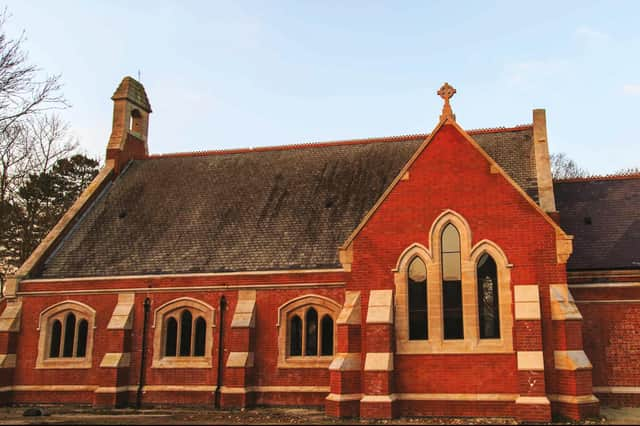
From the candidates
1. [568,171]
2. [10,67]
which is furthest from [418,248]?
[568,171]

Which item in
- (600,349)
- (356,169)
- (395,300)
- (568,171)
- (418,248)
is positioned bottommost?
(600,349)

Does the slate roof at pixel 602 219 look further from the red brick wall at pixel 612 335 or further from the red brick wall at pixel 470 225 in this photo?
the red brick wall at pixel 470 225

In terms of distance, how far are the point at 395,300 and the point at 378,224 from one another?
2431mm

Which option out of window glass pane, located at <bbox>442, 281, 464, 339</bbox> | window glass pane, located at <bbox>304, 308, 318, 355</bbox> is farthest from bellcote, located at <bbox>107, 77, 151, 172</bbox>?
window glass pane, located at <bbox>442, 281, 464, 339</bbox>

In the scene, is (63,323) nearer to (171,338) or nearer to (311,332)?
(171,338)

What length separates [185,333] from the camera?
74.0 ft

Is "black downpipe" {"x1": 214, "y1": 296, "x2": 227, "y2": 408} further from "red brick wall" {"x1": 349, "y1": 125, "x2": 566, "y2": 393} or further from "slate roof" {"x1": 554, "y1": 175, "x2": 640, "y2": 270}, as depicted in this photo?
"slate roof" {"x1": 554, "y1": 175, "x2": 640, "y2": 270}

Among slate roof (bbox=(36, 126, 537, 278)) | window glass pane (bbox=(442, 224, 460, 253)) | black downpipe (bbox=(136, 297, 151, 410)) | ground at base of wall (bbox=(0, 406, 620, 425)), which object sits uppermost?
slate roof (bbox=(36, 126, 537, 278))

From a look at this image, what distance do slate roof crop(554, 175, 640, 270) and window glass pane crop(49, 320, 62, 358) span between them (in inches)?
744

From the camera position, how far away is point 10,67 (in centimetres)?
1582

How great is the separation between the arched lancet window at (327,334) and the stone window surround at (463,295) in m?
3.35

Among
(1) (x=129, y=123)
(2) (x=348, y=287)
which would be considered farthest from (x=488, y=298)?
(1) (x=129, y=123)

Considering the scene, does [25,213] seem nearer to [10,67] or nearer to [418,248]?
[10,67]

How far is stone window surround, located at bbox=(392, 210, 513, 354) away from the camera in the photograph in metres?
17.6
